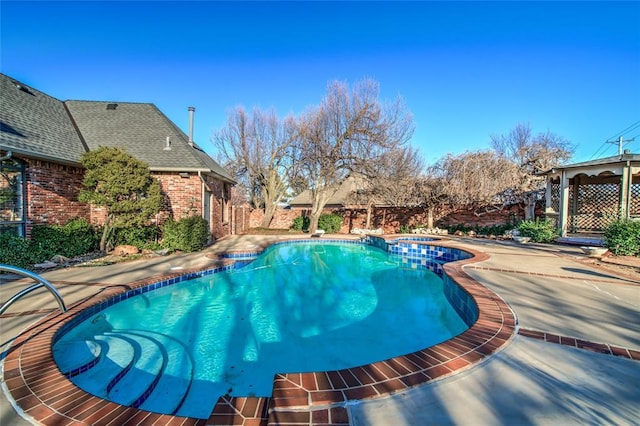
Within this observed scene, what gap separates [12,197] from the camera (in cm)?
728

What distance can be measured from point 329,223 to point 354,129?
20.4 ft

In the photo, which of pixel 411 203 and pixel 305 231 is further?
pixel 305 231

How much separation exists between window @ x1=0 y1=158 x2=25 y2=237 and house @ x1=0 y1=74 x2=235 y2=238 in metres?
0.02

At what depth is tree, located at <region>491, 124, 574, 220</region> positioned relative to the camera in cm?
1499

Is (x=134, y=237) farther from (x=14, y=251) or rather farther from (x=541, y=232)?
(x=541, y=232)

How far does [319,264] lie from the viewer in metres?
9.84

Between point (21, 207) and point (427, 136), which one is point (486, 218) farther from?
point (21, 207)

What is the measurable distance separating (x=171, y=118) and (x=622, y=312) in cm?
1641

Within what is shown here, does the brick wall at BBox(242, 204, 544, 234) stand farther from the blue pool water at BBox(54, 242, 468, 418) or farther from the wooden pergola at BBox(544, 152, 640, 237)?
the blue pool water at BBox(54, 242, 468, 418)

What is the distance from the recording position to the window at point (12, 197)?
23.4ft

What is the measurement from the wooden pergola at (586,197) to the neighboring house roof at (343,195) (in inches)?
333

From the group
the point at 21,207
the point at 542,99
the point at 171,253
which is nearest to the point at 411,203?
the point at 542,99

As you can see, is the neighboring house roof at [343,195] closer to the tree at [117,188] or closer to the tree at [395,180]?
the tree at [395,180]

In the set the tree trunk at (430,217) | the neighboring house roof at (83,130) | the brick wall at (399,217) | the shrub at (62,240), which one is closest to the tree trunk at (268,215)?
the brick wall at (399,217)
